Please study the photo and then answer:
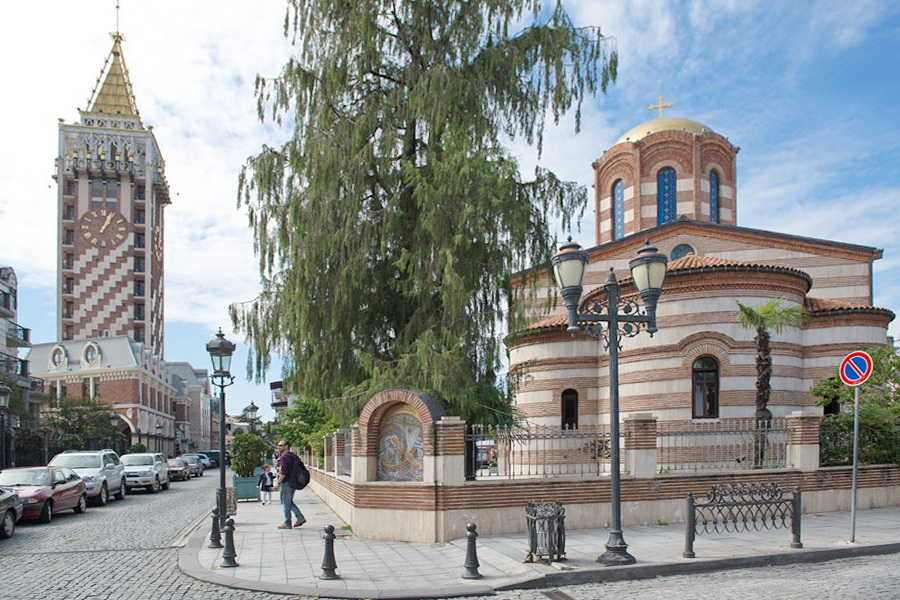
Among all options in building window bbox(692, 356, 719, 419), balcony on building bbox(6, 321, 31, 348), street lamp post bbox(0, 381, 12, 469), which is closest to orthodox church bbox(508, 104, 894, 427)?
building window bbox(692, 356, 719, 419)

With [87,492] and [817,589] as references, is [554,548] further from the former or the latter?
[87,492]

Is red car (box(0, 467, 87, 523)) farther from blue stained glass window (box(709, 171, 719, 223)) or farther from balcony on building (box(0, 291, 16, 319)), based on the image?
blue stained glass window (box(709, 171, 719, 223))

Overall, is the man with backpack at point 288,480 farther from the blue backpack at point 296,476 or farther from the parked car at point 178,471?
the parked car at point 178,471

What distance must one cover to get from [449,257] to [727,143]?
23.4 metres

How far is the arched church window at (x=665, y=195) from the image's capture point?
32.2 meters

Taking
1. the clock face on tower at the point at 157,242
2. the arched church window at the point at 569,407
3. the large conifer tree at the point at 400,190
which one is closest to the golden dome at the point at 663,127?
the arched church window at the point at 569,407

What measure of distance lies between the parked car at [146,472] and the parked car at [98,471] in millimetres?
2378

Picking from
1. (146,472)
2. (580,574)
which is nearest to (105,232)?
(146,472)

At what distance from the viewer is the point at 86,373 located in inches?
2495

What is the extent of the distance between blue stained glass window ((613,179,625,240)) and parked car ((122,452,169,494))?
→ 21.1 m

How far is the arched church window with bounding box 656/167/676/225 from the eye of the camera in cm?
3219

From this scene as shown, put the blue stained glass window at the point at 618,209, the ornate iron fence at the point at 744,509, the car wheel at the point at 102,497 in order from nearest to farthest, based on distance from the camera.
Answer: the ornate iron fence at the point at 744,509 → the car wheel at the point at 102,497 → the blue stained glass window at the point at 618,209

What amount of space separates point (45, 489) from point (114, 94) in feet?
237

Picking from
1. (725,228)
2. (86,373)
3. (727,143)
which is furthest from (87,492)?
(86,373)
